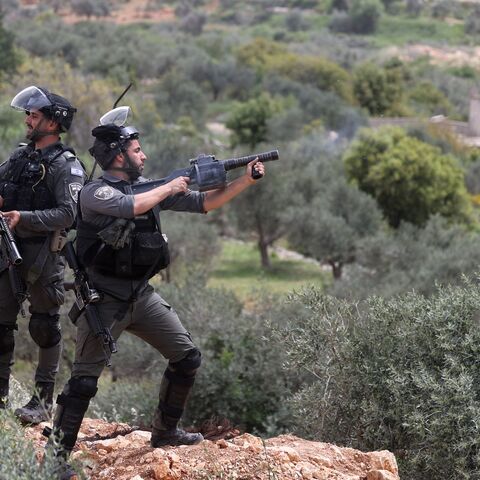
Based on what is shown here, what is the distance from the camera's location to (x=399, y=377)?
5.66 m

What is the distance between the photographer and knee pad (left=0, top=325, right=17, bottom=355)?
594cm

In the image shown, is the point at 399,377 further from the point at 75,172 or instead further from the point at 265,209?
the point at 265,209

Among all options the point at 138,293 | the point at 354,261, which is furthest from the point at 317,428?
the point at 354,261

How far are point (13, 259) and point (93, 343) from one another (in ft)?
2.34

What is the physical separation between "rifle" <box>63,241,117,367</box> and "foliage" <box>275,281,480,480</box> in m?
1.55

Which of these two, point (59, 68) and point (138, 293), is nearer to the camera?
point (138, 293)

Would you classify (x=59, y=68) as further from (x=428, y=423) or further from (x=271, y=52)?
(x=428, y=423)

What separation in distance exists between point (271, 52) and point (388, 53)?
11.8m

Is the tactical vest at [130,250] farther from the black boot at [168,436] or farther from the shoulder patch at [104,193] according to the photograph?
the black boot at [168,436]

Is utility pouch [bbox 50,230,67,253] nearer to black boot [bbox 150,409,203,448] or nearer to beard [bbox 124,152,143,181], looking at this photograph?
beard [bbox 124,152,143,181]

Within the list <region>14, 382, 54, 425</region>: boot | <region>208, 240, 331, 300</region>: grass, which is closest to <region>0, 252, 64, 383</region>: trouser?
<region>14, 382, 54, 425</region>: boot

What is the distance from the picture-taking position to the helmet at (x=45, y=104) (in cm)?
577

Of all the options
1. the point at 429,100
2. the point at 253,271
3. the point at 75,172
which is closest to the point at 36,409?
the point at 75,172

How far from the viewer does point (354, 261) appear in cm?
2922
